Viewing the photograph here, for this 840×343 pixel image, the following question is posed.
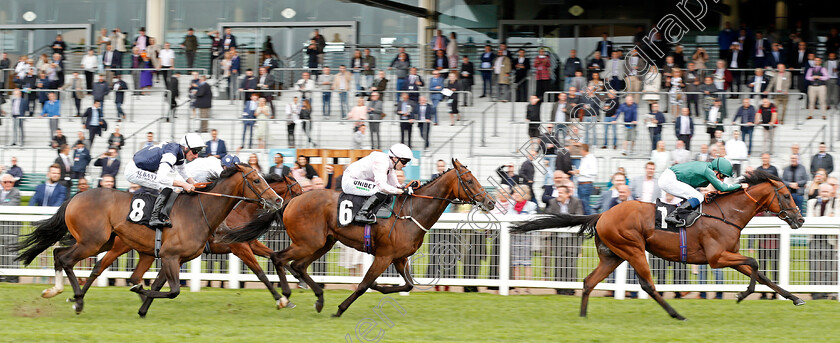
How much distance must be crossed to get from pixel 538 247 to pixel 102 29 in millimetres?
14289

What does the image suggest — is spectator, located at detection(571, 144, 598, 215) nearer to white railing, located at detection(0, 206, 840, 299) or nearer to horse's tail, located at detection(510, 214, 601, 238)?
white railing, located at detection(0, 206, 840, 299)

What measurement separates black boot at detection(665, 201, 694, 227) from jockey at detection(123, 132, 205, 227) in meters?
3.80

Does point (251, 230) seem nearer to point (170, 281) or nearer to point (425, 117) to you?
point (170, 281)

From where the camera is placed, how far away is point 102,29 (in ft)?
67.9

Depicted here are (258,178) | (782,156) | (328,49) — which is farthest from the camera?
(328,49)

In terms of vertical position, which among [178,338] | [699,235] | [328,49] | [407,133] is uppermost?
[328,49]

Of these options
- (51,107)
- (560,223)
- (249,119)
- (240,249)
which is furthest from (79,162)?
(560,223)

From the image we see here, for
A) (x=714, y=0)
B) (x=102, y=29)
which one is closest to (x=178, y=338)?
(x=714, y=0)

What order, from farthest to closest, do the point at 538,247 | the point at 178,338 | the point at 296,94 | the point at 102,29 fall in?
1. the point at 102,29
2. the point at 296,94
3. the point at 538,247
4. the point at 178,338

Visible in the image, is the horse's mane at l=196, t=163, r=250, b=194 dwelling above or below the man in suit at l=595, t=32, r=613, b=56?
below

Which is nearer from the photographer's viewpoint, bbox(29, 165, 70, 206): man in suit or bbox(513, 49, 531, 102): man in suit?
bbox(29, 165, 70, 206): man in suit

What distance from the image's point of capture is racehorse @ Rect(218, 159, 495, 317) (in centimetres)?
783

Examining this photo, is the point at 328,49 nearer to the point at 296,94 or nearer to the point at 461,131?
the point at 296,94

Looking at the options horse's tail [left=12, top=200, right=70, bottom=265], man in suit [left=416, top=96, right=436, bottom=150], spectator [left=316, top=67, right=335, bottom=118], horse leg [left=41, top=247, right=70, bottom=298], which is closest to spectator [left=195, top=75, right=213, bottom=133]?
spectator [left=316, top=67, right=335, bottom=118]
